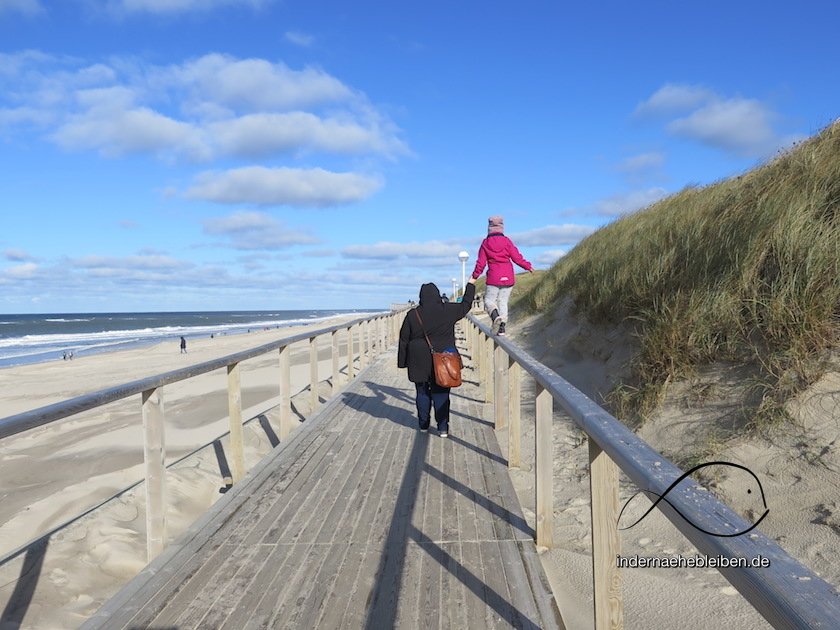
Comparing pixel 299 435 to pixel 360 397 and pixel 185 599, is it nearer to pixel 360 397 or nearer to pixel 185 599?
pixel 360 397

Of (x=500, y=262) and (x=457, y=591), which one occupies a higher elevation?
(x=500, y=262)

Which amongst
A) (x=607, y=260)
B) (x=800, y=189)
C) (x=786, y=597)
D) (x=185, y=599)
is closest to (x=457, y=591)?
(x=185, y=599)

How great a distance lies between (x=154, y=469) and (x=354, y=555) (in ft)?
3.67

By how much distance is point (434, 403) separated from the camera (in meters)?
5.64

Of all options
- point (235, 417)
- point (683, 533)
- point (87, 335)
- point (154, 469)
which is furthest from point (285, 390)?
point (87, 335)

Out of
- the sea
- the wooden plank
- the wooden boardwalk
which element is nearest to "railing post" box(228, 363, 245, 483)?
the wooden boardwalk

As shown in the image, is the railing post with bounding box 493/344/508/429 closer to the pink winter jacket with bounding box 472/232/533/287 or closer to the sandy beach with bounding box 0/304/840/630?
the sandy beach with bounding box 0/304/840/630

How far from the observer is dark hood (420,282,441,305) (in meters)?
5.80

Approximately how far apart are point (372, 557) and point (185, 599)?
2.92 feet

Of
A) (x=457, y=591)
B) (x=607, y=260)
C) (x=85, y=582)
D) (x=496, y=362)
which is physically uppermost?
(x=607, y=260)

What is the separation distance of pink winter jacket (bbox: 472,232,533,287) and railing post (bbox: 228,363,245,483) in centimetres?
447

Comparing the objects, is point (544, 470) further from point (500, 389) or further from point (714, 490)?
point (500, 389)

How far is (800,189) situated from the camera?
5.09 meters

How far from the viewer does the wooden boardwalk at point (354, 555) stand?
243 cm
